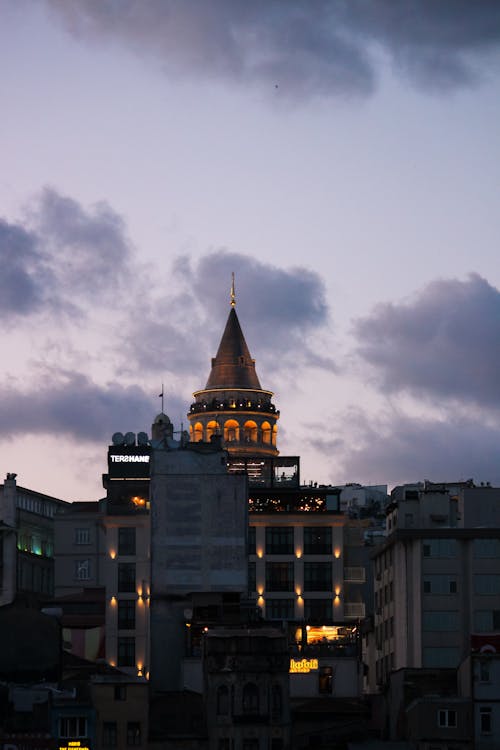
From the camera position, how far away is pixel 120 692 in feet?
522

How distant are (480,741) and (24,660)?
122ft

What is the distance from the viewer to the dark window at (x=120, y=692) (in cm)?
15888

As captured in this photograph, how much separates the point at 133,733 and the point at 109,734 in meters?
1.81

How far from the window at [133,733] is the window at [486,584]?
40.1 m

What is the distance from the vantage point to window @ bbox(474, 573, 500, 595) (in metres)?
187

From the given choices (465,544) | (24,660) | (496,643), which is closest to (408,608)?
(465,544)

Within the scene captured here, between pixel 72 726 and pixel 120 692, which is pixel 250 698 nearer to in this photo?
pixel 120 692

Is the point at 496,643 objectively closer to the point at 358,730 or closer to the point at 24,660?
the point at 358,730

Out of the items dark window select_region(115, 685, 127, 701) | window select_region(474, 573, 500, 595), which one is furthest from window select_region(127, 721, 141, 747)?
window select_region(474, 573, 500, 595)

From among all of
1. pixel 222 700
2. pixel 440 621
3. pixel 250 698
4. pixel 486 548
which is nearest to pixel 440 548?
pixel 486 548

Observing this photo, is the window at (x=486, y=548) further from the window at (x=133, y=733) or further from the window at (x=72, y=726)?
the window at (x=72, y=726)

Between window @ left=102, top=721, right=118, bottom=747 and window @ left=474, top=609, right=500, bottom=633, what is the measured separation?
40.1 metres

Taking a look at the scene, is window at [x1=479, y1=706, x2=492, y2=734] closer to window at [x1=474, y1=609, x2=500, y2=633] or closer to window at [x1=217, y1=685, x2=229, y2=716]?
window at [x1=217, y1=685, x2=229, y2=716]

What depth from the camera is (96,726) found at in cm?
15675
